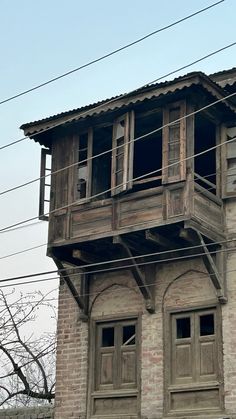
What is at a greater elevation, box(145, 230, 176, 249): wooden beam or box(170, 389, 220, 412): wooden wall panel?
box(145, 230, 176, 249): wooden beam

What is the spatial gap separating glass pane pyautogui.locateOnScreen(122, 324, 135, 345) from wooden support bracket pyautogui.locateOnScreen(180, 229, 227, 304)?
7.81 ft

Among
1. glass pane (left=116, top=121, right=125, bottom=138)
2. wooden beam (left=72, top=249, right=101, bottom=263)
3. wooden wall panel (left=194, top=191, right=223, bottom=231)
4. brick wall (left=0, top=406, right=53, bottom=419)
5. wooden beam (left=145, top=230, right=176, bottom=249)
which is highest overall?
glass pane (left=116, top=121, right=125, bottom=138)

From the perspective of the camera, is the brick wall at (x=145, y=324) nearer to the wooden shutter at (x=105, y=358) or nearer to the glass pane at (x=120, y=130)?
the wooden shutter at (x=105, y=358)

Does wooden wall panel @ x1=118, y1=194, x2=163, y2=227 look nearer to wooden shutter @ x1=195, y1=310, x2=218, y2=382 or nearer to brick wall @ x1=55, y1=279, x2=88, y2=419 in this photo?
wooden shutter @ x1=195, y1=310, x2=218, y2=382

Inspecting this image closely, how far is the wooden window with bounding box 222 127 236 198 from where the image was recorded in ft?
59.4

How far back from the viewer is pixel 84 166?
19.4 meters

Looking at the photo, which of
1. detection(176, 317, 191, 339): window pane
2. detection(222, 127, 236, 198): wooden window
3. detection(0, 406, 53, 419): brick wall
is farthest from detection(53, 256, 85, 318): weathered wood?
detection(222, 127, 236, 198): wooden window

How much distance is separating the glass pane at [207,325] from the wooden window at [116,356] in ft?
5.31

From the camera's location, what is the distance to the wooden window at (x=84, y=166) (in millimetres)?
19000

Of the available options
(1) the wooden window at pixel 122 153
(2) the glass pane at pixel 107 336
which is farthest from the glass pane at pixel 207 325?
(1) the wooden window at pixel 122 153

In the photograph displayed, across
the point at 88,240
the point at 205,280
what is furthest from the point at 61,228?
the point at 205,280

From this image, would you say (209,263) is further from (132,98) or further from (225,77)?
(225,77)

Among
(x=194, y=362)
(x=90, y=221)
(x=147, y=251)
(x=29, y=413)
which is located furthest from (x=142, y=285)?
(x=29, y=413)

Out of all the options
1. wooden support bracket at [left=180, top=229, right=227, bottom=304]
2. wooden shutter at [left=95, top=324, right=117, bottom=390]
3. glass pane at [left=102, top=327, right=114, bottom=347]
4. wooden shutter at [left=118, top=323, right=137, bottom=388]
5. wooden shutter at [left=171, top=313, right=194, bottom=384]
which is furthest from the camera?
glass pane at [left=102, top=327, right=114, bottom=347]
